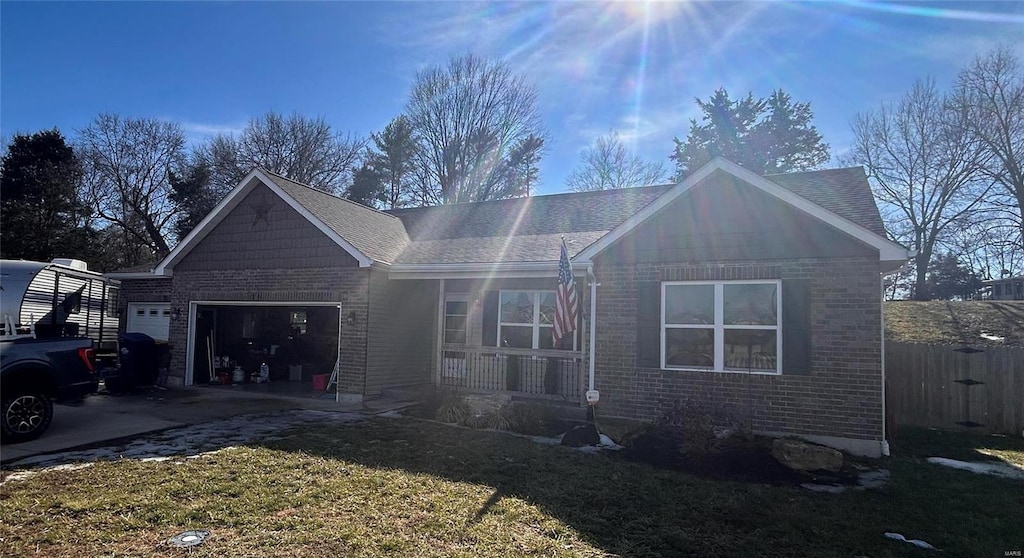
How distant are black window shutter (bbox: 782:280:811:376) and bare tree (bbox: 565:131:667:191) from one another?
81.5 ft

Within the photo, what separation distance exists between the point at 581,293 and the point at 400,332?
466 centimetres

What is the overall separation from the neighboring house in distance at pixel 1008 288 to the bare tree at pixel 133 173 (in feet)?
138

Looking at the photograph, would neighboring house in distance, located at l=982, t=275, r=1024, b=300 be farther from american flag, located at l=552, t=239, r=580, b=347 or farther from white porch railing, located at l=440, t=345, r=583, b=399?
american flag, located at l=552, t=239, r=580, b=347

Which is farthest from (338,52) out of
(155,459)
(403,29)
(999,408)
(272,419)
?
(999,408)

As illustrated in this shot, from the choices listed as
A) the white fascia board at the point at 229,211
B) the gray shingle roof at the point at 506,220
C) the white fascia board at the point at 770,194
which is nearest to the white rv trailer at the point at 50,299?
the white fascia board at the point at 229,211

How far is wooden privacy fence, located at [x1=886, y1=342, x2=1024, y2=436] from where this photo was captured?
10617mm

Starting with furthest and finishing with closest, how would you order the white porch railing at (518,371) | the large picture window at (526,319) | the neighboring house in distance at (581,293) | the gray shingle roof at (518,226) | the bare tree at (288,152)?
the bare tree at (288,152) → the large picture window at (526,319) → the gray shingle roof at (518,226) → the white porch railing at (518,371) → the neighboring house in distance at (581,293)

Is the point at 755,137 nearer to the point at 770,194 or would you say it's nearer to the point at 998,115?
the point at 998,115

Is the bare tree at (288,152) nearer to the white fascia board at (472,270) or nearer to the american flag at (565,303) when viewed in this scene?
the white fascia board at (472,270)

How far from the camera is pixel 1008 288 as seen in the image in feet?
82.9

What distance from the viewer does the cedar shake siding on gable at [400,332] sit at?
11.9 m

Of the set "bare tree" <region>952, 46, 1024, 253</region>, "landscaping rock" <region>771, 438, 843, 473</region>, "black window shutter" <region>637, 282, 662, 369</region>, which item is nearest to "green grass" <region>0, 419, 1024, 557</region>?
"landscaping rock" <region>771, 438, 843, 473</region>

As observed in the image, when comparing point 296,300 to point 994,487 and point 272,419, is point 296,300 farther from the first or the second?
point 994,487

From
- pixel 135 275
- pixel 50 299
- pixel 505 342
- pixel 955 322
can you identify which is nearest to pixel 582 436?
pixel 505 342
